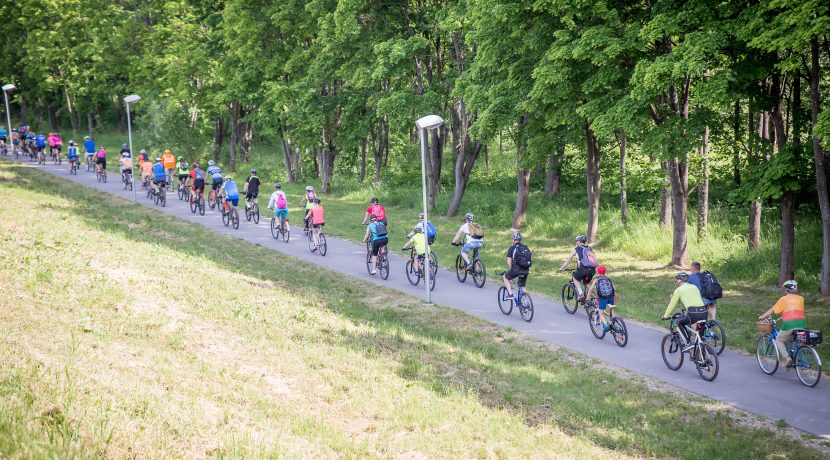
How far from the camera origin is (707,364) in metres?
11.4

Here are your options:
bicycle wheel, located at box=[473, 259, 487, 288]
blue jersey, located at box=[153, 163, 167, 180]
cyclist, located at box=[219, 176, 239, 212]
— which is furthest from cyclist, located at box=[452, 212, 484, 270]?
blue jersey, located at box=[153, 163, 167, 180]

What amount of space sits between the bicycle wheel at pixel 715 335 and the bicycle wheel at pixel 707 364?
70 centimetres

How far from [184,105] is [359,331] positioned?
34487 millimetres

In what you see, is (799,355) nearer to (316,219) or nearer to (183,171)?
(316,219)

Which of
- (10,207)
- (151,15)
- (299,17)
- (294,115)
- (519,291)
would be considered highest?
(151,15)

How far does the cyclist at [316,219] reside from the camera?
21.7 metres

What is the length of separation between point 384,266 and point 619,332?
765cm

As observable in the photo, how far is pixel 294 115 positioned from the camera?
34.9m

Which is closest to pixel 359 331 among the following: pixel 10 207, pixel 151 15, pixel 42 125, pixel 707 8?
pixel 707 8

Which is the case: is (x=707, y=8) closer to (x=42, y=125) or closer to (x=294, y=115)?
(x=294, y=115)

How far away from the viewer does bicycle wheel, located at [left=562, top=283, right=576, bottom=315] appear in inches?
619

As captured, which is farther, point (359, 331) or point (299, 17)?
point (299, 17)

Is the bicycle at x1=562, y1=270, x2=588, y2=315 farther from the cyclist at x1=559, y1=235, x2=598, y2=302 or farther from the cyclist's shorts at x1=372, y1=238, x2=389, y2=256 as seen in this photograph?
the cyclist's shorts at x1=372, y1=238, x2=389, y2=256

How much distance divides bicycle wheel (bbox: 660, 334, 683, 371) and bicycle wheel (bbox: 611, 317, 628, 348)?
90cm
